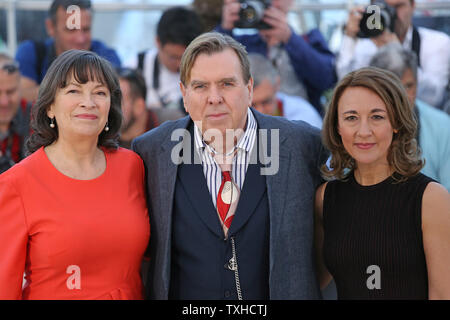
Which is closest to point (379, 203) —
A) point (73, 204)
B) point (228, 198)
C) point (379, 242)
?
point (379, 242)

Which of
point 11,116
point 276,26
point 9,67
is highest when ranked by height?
point 276,26

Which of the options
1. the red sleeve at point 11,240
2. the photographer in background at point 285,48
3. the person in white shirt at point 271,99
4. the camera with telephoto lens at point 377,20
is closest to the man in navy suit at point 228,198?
the red sleeve at point 11,240

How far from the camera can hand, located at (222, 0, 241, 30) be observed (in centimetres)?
419

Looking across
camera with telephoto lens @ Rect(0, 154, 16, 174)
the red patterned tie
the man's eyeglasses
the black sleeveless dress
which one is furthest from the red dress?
the man's eyeglasses

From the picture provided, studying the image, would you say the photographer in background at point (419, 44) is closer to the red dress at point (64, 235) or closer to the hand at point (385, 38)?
the hand at point (385, 38)

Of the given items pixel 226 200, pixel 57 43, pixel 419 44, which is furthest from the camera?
pixel 57 43

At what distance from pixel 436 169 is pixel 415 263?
90cm

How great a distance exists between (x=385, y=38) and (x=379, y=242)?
1.85 meters

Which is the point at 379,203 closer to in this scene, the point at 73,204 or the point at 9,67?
the point at 73,204

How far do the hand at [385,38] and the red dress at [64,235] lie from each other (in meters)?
2.15

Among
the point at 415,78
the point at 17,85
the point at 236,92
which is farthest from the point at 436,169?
the point at 17,85

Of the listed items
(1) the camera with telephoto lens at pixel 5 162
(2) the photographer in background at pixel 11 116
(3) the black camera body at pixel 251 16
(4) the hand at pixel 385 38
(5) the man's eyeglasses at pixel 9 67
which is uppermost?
(3) the black camera body at pixel 251 16

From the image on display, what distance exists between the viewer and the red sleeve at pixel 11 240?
2.35m

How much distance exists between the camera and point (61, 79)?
2.51m
